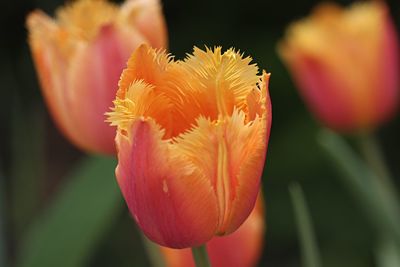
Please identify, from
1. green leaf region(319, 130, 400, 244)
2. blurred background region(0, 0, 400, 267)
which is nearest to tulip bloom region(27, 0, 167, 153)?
green leaf region(319, 130, 400, 244)

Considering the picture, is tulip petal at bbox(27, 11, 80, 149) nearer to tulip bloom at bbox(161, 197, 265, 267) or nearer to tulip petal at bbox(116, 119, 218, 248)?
tulip bloom at bbox(161, 197, 265, 267)

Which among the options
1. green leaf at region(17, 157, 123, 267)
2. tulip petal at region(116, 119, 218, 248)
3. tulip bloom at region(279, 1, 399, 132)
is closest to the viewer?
tulip petal at region(116, 119, 218, 248)

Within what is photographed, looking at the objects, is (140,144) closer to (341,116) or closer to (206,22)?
(341,116)

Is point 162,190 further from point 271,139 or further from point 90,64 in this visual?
point 271,139

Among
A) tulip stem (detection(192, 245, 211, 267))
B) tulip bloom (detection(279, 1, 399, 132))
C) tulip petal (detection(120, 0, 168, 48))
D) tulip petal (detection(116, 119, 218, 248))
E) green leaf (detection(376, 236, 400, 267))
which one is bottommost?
tulip stem (detection(192, 245, 211, 267))

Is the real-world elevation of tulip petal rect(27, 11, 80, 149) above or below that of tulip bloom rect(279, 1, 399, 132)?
below

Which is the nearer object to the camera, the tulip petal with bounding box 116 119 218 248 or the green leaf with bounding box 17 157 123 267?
the tulip petal with bounding box 116 119 218 248

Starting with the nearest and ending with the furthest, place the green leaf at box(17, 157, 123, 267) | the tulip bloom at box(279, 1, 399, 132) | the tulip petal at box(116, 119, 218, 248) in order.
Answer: the tulip petal at box(116, 119, 218, 248)
the green leaf at box(17, 157, 123, 267)
the tulip bloom at box(279, 1, 399, 132)
